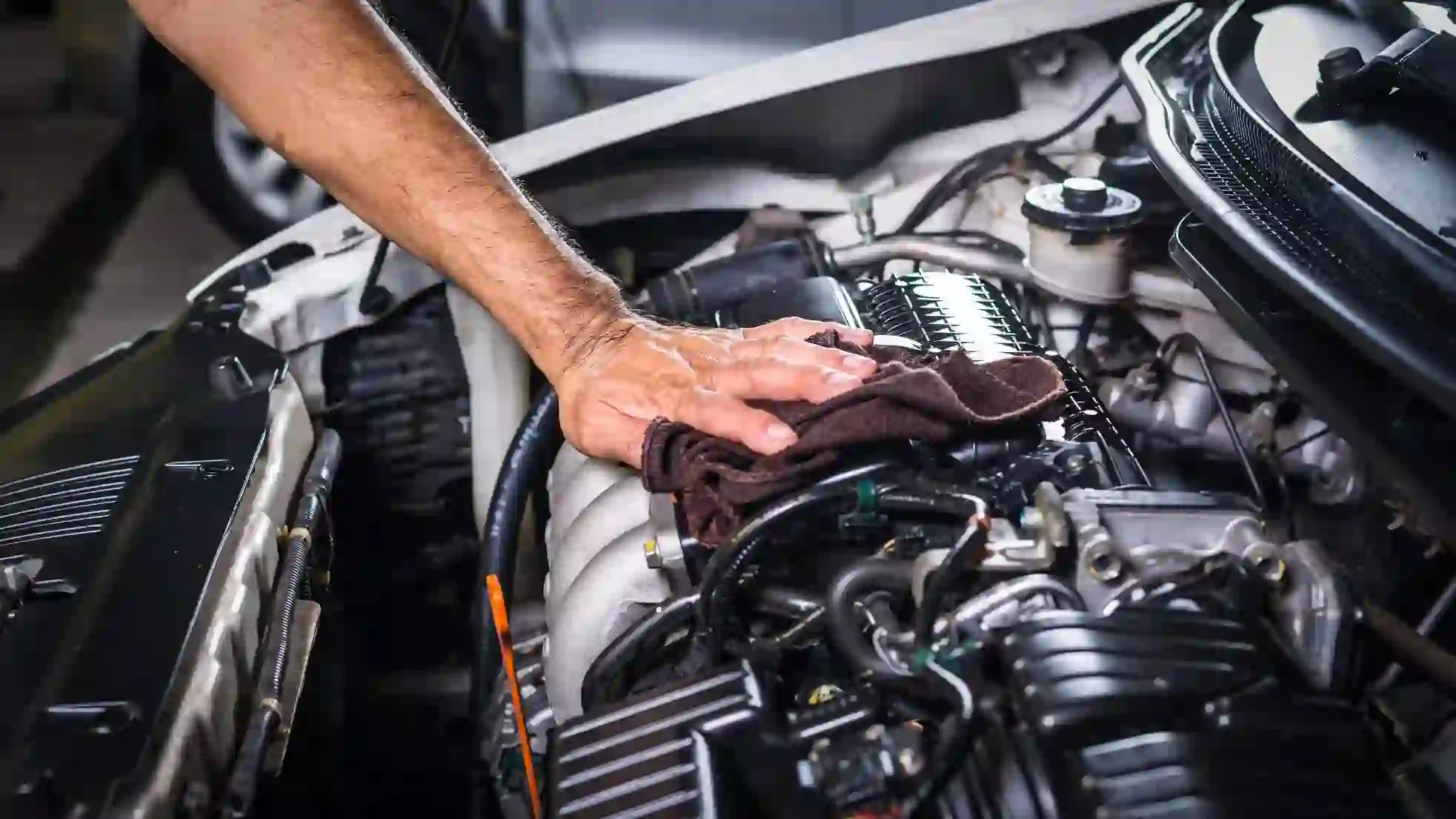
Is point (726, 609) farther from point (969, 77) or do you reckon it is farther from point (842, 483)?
point (969, 77)

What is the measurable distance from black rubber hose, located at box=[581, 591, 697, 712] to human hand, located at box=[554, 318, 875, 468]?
148 millimetres

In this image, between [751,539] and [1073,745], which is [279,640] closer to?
[751,539]

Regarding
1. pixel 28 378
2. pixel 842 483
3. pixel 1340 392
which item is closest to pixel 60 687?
pixel 842 483

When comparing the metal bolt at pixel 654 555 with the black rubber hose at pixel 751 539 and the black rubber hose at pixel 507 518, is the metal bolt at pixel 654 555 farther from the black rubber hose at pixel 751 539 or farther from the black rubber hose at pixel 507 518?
the black rubber hose at pixel 507 518

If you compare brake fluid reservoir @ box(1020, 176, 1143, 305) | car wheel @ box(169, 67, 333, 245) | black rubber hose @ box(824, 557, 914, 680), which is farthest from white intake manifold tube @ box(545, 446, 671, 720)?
car wheel @ box(169, 67, 333, 245)

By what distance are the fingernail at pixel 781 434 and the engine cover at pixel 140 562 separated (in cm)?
49

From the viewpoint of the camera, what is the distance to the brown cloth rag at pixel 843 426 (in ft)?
2.97

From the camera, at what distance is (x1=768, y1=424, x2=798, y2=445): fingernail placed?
36.7 inches

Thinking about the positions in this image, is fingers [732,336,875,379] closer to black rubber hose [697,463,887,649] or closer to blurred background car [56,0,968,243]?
black rubber hose [697,463,887,649]

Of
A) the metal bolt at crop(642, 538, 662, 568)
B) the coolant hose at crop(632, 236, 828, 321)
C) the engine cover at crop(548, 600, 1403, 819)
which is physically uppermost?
the coolant hose at crop(632, 236, 828, 321)

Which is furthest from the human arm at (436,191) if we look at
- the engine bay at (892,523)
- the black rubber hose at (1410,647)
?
the black rubber hose at (1410,647)

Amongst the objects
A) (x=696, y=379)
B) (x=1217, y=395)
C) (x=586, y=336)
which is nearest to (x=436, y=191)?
(x=586, y=336)

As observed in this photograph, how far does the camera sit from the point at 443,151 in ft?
3.62

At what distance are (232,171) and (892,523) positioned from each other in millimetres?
2730
